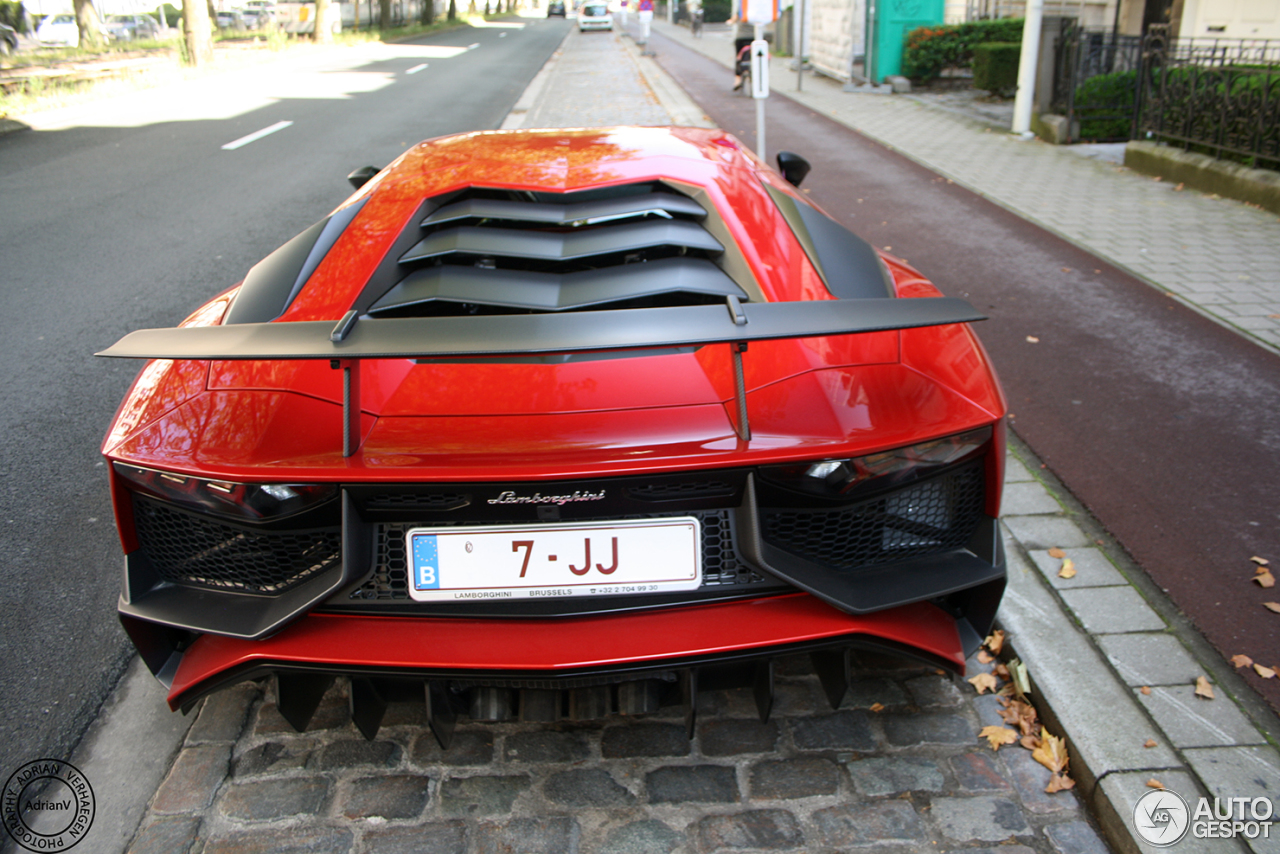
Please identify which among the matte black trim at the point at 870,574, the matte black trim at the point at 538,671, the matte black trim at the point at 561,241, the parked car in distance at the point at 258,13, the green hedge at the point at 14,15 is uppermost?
the parked car in distance at the point at 258,13

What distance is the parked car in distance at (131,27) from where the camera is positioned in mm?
41469

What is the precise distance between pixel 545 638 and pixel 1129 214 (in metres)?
7.81

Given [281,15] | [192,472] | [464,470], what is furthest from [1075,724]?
[281,15]

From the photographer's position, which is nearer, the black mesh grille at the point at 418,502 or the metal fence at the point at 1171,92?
the black mesh grille at the point at 418,502

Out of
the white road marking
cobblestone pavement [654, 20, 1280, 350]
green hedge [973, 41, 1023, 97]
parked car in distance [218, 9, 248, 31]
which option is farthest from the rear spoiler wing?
parked car in distance [218, 9, 248, 31]

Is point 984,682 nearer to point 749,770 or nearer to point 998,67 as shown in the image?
point 749,770

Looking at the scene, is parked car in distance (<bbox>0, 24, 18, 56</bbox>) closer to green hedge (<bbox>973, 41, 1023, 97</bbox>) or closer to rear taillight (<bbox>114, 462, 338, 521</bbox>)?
green hedge (<bbox>973, 41, 1023, 97</bbox>)

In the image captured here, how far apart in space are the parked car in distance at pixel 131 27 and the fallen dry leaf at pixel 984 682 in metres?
48.2

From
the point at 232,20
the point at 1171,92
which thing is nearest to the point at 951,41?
the point at 1171,92

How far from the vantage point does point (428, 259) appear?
7.75ft

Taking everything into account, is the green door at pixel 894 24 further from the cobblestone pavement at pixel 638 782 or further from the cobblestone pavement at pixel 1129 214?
the cobblestone pavement at pixel 638 782

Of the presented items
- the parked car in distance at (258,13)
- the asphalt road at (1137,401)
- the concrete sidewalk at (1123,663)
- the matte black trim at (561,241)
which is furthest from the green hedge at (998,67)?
the parked car in distance at (258,13)

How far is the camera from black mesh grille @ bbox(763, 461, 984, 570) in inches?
72.9

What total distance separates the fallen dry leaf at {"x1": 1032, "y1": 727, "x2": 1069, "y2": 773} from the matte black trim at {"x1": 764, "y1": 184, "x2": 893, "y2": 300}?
3.82 feet
